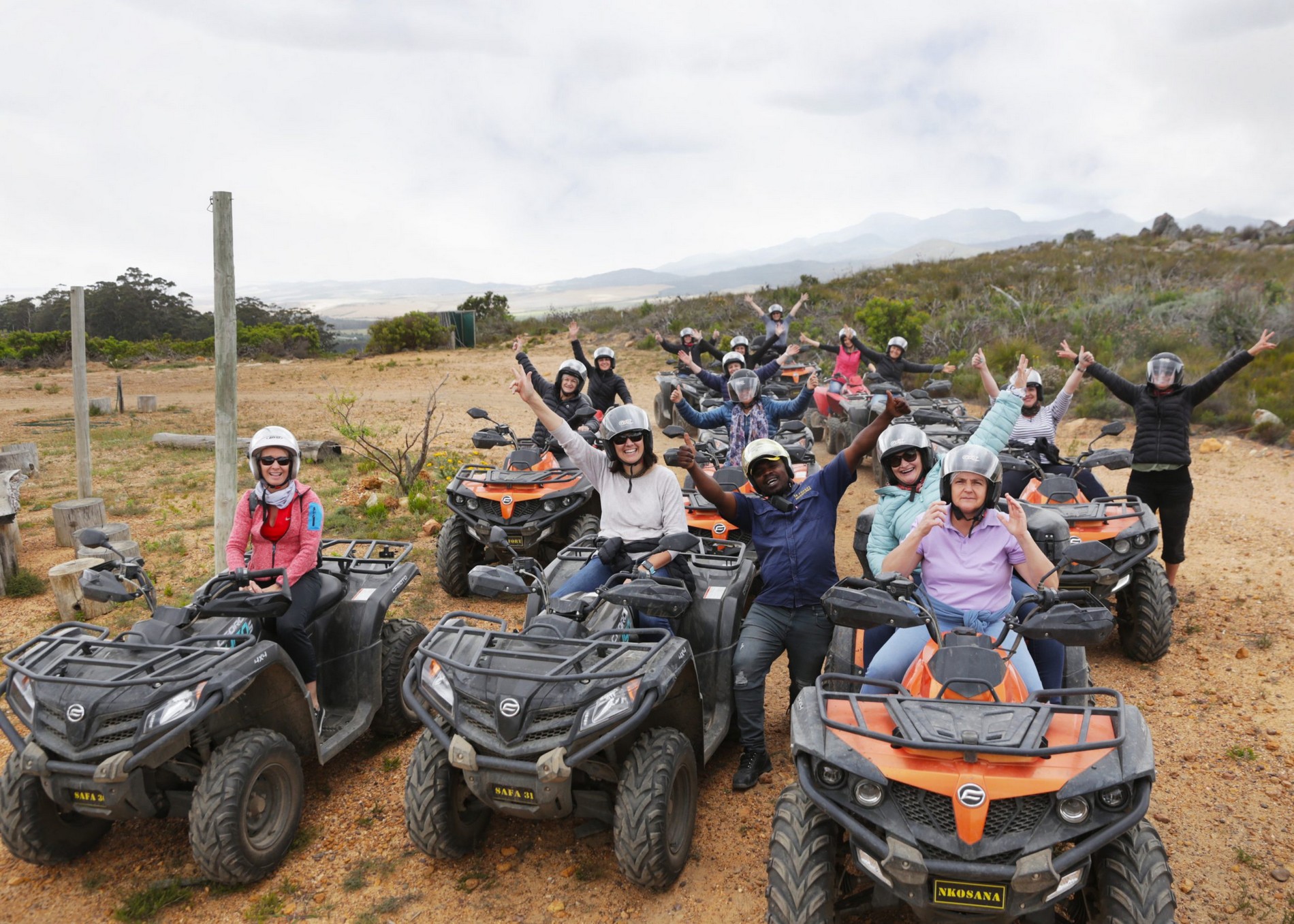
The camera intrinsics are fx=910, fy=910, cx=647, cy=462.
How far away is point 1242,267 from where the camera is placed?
29375 mm

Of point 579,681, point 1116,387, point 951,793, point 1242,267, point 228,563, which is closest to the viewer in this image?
point 951,793

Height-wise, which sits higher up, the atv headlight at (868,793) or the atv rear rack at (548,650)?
the atv rear rack at (548,650)

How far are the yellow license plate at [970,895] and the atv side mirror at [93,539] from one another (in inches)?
142

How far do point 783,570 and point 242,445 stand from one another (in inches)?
500

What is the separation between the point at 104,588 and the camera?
4.26 meters

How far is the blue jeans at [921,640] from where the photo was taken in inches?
156

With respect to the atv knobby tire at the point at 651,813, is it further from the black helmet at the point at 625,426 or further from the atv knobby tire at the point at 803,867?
the black helmet at the point at 625,426

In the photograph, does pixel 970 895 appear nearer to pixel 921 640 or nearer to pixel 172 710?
pixel 921 640

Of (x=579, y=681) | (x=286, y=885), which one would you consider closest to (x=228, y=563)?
(x=286, y=885)

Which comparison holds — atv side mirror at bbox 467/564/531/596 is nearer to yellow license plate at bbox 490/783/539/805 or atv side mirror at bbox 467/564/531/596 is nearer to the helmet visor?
yellow license plate at bbox 490/783/539/805

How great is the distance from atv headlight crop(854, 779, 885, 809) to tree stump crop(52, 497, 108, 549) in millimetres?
8856

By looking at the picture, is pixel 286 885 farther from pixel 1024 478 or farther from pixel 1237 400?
pixel 1237 400

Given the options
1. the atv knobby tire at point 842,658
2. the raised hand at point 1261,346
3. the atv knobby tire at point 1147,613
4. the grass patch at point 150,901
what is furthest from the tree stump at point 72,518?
the raised hand at point 1261,346

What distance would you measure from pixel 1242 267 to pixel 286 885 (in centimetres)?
3378
